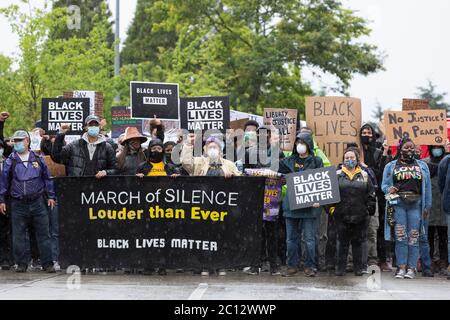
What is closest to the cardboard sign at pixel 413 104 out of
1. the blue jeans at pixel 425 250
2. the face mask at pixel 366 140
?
the face mask at pixel 366 140

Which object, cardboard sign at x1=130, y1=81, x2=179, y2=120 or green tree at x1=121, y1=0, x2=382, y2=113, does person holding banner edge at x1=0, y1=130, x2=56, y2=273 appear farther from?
green tree at x1=121, y1=0, x2=382, y2=113

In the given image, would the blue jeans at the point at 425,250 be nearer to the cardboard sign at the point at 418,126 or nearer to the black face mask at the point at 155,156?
the cardboard sign at the point at 418,126

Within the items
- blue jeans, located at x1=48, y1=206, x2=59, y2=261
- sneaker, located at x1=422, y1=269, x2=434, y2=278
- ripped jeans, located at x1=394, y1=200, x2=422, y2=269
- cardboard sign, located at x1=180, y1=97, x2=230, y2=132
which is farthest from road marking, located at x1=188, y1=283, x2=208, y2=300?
cardboard sign, located at x1=180, y1=97, x2=230, y2=132

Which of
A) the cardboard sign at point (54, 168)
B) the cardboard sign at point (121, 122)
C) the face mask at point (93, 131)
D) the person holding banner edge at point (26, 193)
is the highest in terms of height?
the cardboard sign at point (121, 122)

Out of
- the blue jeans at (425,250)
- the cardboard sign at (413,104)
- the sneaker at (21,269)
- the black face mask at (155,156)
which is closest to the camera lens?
the black face mask at (155,156)

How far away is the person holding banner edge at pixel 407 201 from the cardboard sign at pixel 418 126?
34.7 inches

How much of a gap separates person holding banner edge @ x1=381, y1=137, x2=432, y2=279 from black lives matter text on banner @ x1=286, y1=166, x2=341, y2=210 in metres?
0.94

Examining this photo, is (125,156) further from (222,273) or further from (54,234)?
(222,273)

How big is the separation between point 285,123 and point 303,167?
6.29 feet

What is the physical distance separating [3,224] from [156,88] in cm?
353

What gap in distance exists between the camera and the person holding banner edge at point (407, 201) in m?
14.5

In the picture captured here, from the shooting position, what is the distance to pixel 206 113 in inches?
650

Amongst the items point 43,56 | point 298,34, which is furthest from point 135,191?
point 298,34

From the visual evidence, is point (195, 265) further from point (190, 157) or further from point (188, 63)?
point (188, 63)
